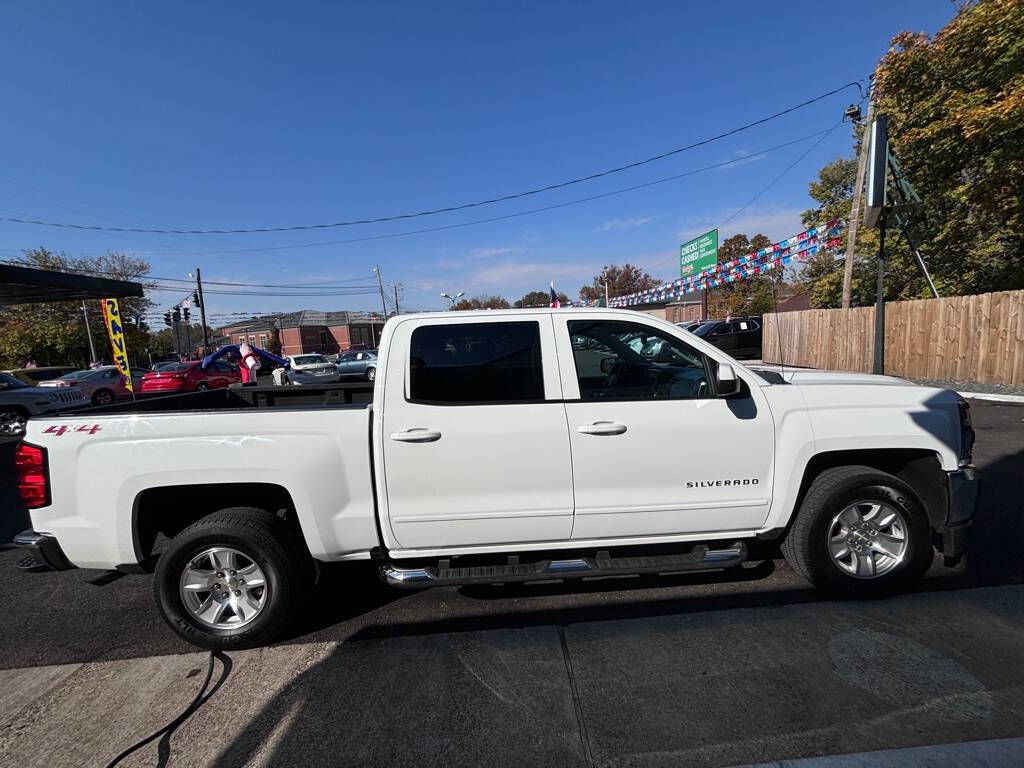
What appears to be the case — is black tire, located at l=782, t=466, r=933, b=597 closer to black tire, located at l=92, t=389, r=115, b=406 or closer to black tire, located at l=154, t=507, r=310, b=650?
black tire, located at l=154, t=507, r=310, b=650

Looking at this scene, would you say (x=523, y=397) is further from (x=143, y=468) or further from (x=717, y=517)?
(x=143, y=468)

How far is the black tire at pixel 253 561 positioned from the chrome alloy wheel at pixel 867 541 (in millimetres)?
3304

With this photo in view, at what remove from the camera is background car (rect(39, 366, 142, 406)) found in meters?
15.9

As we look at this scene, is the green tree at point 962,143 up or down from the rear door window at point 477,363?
up

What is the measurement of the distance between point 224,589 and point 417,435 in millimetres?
1491

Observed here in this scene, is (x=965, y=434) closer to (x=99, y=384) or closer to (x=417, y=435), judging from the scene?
(x=417, y=435)

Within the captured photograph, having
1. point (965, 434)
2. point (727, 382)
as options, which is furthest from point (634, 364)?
point (965, 434)

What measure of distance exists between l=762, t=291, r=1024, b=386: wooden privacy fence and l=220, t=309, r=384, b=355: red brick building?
52.4 meters

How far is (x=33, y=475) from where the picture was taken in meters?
2.63

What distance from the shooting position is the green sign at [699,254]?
21391mm

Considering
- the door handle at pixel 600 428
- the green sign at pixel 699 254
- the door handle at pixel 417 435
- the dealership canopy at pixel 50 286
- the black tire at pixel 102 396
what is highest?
the green sign at pixel 699 254

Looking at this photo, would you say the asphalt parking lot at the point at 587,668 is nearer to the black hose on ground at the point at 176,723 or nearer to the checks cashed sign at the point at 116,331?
the black hose on ground at the point at 176,723

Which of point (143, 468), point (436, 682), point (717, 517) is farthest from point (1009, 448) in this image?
point (143, 468)

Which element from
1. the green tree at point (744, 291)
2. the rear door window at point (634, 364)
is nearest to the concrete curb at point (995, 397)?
the rear door window at point (634, 364)
